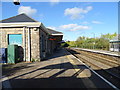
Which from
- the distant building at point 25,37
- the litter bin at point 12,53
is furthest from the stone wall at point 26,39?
the litter bin at point 12,53

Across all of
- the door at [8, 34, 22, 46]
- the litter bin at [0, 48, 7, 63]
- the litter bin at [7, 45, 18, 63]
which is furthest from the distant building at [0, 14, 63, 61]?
the litter bin at [7, 45, 18, 63]

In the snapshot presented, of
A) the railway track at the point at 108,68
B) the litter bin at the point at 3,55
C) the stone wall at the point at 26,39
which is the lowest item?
the railway track at the point at 108,68

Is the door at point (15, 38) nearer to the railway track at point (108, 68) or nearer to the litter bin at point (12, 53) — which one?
the litter bin at point (12, 53)

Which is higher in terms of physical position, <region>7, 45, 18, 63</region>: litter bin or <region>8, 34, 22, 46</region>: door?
<region>8, 34, 22, 46</region>: door

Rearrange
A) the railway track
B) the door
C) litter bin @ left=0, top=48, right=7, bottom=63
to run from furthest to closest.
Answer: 1. the door
2. litter bin @ left=0, top=48, right=7, bottom=63
3. the railway track

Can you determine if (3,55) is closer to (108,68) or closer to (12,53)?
(12,53)

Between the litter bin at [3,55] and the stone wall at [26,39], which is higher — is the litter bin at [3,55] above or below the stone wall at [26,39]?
below

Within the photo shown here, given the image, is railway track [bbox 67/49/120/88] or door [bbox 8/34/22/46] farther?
door [bbox 8/34/22/46]

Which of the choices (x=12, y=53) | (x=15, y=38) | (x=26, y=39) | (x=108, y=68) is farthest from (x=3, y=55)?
(x=108, y=68)

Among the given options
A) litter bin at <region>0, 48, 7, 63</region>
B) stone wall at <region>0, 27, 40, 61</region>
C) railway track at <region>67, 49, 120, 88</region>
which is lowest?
railway track at <region>67, 49, 120, 88</region>

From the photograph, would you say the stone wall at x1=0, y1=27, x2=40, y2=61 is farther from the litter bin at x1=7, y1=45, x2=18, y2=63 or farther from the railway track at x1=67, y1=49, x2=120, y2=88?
the railway track at x1=67, y1=49, x2=120, y2=88

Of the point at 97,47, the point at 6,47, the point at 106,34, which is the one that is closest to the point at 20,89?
the point at 6,47

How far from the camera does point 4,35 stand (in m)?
11.0

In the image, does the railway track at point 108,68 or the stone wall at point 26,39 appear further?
the stone wall at point 26,39
